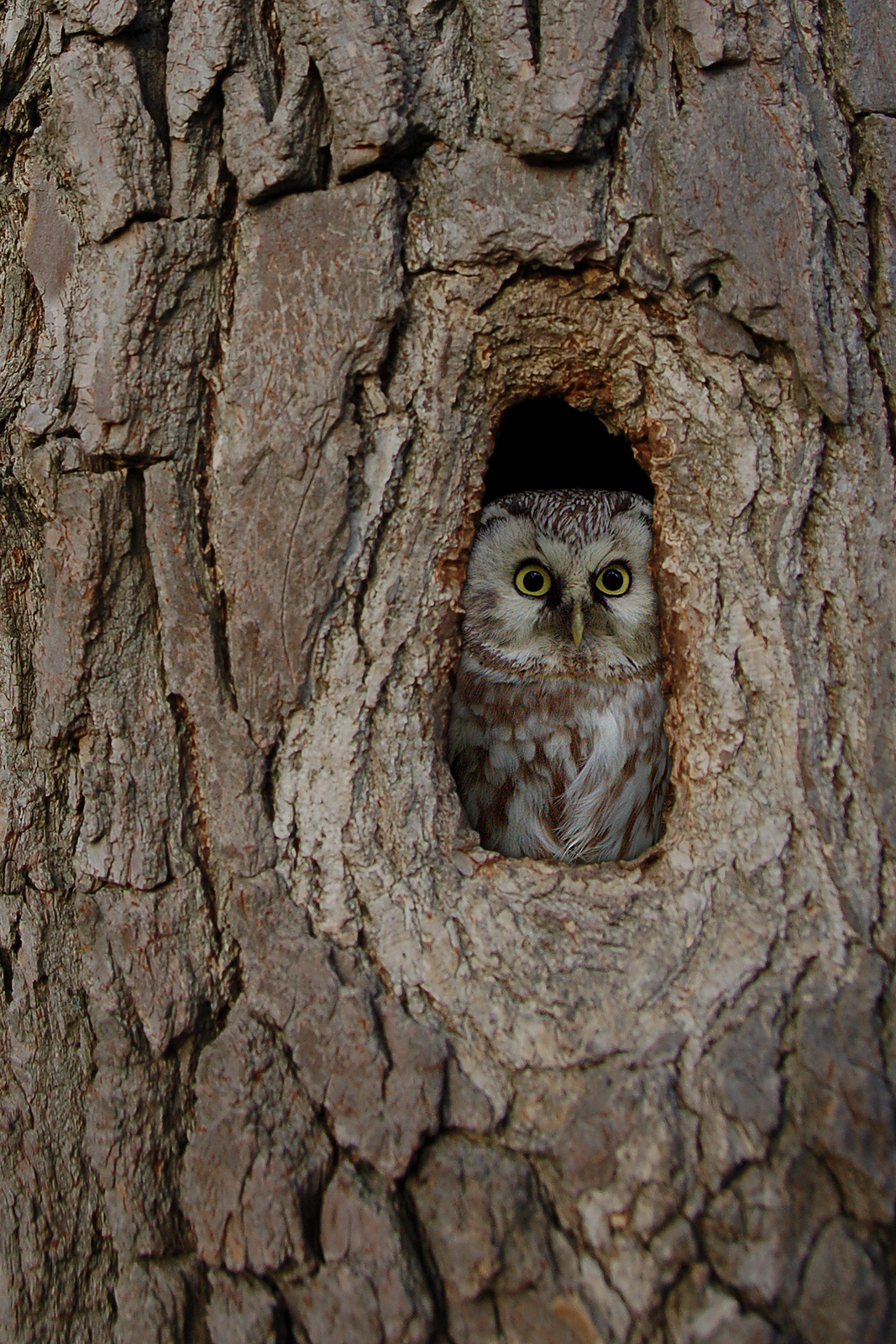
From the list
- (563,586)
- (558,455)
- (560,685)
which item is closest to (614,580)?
(563,586)

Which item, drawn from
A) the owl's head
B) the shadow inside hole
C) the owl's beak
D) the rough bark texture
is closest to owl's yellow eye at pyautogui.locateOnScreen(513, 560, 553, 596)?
the owl's head

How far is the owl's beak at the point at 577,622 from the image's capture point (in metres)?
2.97

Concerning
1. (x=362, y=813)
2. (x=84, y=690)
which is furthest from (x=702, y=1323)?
(x=84, y=690)

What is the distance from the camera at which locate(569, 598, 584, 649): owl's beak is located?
2975mm

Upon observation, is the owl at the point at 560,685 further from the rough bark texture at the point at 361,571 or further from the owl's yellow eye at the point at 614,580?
the rough bark texture at the point at 361,571

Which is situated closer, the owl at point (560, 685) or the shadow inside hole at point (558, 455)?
the owl at point (560, 685)

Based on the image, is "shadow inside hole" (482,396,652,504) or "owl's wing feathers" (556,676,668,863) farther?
"shadow inside hole" (482,396,652,504)

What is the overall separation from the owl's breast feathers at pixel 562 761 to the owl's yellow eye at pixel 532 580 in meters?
0.28

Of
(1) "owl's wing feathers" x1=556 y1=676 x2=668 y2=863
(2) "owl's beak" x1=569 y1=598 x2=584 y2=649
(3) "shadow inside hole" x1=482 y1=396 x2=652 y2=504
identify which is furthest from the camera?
(3) "shadow inside hole" x1=482 y1=396 x2=652 y2=504

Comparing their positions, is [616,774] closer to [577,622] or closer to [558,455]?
[577,622]

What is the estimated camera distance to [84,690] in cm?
205

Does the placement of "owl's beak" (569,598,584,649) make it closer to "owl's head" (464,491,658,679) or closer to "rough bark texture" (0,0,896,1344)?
"owl's head" (464,491,658,679)

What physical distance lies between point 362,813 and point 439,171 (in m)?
1.34

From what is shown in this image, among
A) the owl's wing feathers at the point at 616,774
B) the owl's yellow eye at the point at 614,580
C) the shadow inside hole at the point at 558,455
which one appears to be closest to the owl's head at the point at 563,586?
the owl's yellow eye at the point at 614,580
